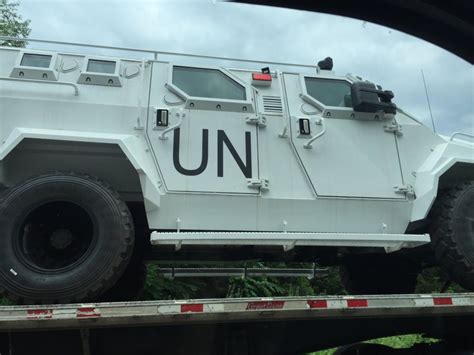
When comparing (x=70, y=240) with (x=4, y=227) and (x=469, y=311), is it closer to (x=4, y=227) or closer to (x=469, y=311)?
(x=4, y=227)

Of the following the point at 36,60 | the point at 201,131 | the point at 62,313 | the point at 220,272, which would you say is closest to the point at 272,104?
the point at 201,131

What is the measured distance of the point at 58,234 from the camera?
13.1 ft

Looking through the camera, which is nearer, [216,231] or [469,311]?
[469,311]

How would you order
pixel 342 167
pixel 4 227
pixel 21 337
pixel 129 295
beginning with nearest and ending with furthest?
pixel 21 337
pixel 4 227
pixel 342 167
pixel 129 295

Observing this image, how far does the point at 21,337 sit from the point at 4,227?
0.79 meters

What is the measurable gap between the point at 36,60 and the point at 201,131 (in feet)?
5.04

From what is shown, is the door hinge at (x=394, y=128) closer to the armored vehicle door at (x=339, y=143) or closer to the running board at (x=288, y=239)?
the armored vehicle door at (x=339, y=143)

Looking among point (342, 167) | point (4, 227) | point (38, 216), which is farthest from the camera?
point (342, 167)

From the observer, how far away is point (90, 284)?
12.0 ft

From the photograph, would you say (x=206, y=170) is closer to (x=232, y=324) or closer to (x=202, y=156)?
(x=202, y=156)

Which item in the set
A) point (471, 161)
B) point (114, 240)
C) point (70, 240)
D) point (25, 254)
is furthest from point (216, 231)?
point (471, 161)

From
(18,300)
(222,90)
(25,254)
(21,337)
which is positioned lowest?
(21,337)

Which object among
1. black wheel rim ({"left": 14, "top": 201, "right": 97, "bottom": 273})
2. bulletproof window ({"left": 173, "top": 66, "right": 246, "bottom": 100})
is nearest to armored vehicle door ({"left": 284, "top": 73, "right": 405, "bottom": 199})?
bulletproof window ({"left": 173, "top": 66, "right": 246, "bottom": 100})

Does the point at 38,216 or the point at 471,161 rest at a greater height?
the point at 471,161
